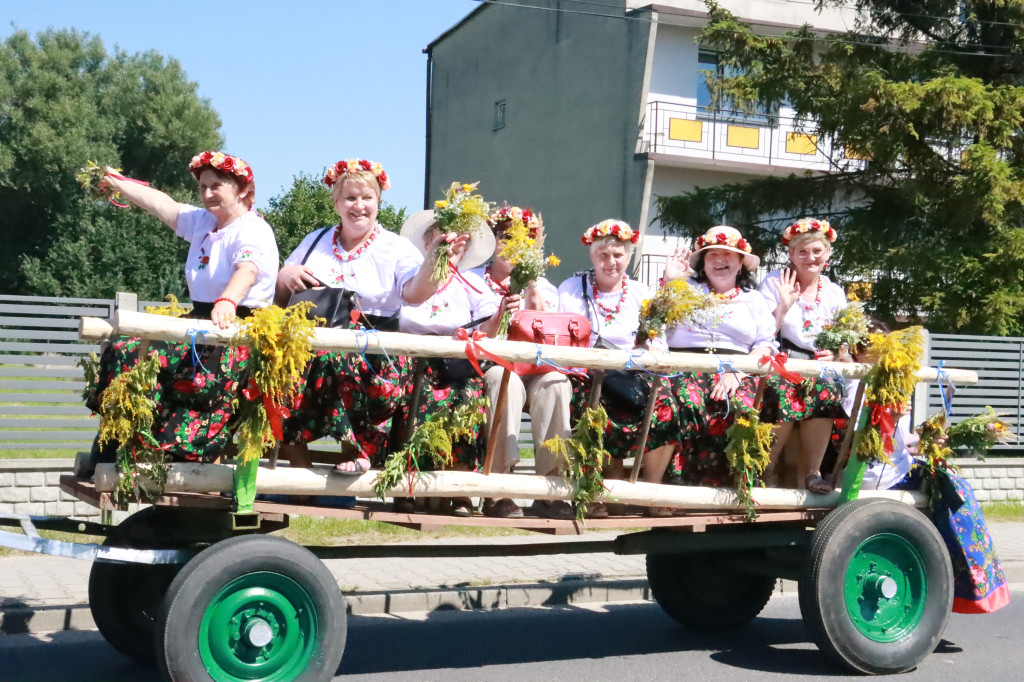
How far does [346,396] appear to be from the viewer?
16.1 feet

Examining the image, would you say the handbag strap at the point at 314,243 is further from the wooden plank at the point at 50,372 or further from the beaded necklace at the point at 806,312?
the wooden plank at the point at 50,372

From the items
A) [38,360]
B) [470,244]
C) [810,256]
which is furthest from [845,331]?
[38,360]

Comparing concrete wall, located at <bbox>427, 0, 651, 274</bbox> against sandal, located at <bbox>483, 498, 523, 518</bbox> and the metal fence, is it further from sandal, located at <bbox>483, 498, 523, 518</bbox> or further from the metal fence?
sandal, located at <bbox>483, 498, 523, 518</bbox>

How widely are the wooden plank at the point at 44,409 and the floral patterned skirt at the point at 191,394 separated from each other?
479 centimetres

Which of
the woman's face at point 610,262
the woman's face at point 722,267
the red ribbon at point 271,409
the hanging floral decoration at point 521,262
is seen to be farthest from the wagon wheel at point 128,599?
the woman's face at point 722,267

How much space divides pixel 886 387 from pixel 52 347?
6605mm

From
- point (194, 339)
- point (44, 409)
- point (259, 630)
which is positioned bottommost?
point (259, 630)

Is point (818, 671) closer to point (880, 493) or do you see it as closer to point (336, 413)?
point (880, 493)

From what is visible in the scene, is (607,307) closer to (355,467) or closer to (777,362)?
(777,362)

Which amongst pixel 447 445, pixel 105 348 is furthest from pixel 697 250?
pixel 105 348

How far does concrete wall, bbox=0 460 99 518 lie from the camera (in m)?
8.55

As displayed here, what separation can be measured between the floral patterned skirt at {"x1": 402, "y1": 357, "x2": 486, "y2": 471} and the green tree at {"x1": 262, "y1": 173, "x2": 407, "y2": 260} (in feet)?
49.8

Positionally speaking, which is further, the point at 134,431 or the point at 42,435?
the point at 42,435

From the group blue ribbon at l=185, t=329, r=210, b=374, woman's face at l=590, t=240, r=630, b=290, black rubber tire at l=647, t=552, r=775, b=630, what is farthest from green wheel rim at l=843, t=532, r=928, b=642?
blue ribbon at l=185, t=329, r=210, b=374
